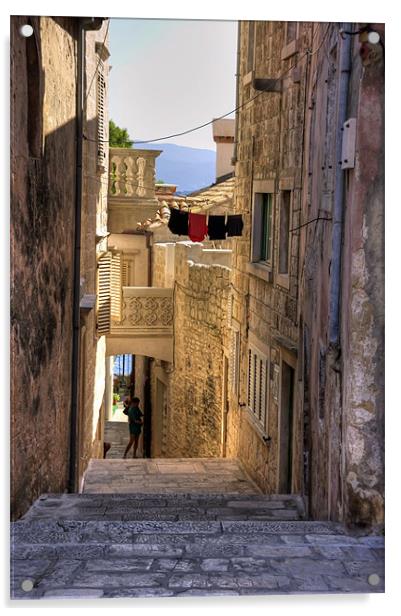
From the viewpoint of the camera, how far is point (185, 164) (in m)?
11.8

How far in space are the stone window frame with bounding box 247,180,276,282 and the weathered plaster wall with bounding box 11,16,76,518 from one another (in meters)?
2.90

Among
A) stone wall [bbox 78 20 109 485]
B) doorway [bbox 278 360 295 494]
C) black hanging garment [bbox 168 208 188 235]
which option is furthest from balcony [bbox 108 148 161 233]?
doorway [bbox 278 360 295 494]

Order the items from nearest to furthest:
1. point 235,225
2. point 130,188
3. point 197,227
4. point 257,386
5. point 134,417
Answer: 1. point 257,386
2. point 235,225
3. point 197,227
4. point 130,188
5. point 134,417

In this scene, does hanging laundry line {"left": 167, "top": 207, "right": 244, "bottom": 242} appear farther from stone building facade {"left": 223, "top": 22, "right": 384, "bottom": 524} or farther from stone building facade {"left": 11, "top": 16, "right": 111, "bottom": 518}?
stone building facade {"left": 11, "top": 16, "right": 111, "bottom": 518}

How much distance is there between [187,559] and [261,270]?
22.9 feet

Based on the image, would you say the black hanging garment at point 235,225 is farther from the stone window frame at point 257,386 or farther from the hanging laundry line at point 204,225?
the stone window frame at point 257,386

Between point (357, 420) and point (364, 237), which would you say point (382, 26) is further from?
Result: point (357, 420)

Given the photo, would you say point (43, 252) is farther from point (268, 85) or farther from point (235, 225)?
point (235, 225)

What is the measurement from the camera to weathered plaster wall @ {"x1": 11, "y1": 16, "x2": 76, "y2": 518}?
6148 mm

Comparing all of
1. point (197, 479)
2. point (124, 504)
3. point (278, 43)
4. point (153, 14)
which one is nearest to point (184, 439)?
point (197, 479)

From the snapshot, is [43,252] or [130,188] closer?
[43,252]

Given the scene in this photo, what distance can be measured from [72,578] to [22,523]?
1010mm

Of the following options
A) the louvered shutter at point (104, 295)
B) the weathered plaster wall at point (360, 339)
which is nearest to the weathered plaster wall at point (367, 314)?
the weathered plaster wall at point (360, 339)

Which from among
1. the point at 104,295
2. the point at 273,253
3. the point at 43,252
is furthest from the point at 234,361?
the point at 43,252
